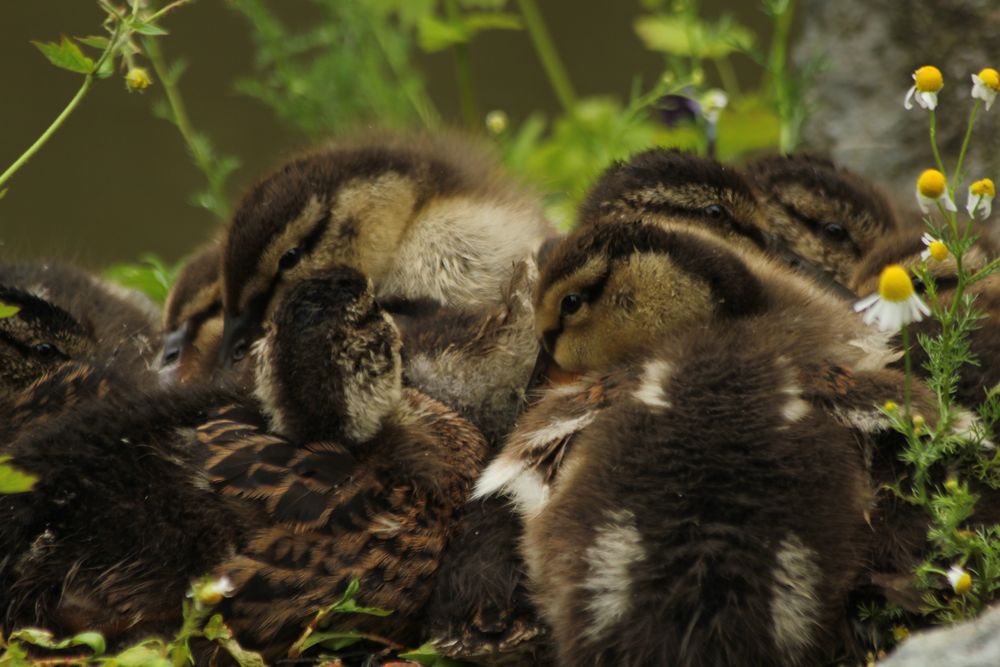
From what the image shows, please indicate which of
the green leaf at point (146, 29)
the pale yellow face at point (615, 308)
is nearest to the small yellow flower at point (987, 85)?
the pale yellow face at point (615, 308)

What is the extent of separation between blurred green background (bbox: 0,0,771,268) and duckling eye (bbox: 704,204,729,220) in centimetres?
476

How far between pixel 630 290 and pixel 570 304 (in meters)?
0.18

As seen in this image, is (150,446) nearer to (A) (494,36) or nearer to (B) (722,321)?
(B) (722,321)

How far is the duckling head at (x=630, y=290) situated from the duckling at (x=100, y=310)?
1.17 m

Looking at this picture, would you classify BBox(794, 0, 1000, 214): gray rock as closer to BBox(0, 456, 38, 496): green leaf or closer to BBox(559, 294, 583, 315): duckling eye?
BBox(559, 294, 583, 315): duckling eye

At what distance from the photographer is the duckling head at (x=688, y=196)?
416 centimetres

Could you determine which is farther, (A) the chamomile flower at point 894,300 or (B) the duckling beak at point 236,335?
(B) the duckling beak at point 236,335

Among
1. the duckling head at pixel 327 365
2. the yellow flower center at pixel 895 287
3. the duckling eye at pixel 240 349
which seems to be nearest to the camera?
the yellow flower center at pixel 895 287

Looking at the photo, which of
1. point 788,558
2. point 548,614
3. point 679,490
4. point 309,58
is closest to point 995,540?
point 788,558

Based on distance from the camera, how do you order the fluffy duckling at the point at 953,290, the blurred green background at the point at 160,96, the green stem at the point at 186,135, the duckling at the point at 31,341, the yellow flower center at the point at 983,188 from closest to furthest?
the yellow flower center at the point at 983,188 < the fluffy duckling at the point at 953,290 < the duckling at the point at 31,341 < the green stem at the point at 186,135 < the blurred green background at the point at 160,96

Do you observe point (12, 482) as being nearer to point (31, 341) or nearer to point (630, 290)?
point (31, 341)

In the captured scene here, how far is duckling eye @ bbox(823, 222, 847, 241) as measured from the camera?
173 inches

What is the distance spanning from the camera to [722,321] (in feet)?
11.1

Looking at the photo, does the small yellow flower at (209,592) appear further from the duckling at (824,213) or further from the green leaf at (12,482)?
the duckling at (824,213)
